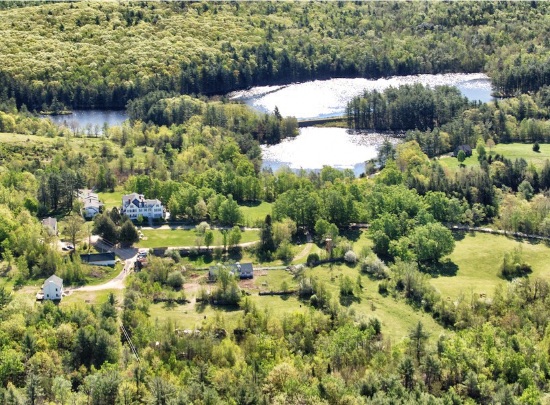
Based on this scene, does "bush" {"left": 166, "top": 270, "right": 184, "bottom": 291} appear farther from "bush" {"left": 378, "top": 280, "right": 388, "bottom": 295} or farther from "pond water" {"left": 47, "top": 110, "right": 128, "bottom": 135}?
"pond water" {"left": 47, "top": 110, "right": 128, "bottom": 135}

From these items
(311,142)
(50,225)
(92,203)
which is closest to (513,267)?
(92,203)

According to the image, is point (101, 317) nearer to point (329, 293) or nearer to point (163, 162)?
point (329, 293)

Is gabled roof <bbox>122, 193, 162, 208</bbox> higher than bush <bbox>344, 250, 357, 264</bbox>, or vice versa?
gabled roof <bbox>122, 193, 162, 208</bbox>

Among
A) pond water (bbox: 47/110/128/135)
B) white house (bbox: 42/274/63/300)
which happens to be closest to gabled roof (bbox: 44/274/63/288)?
white house (bbox: 42/274/63/300)

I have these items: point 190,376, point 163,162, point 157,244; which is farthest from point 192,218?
point 190,376

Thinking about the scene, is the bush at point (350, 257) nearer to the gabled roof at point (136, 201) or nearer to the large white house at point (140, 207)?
the large white house at point (140, 207)

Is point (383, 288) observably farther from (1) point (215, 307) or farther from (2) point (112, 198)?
(2) point (112, 198)

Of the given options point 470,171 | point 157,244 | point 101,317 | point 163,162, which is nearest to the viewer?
point 101,317

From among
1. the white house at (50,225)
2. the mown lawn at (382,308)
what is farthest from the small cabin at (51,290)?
the mown lawn at (382,308)
